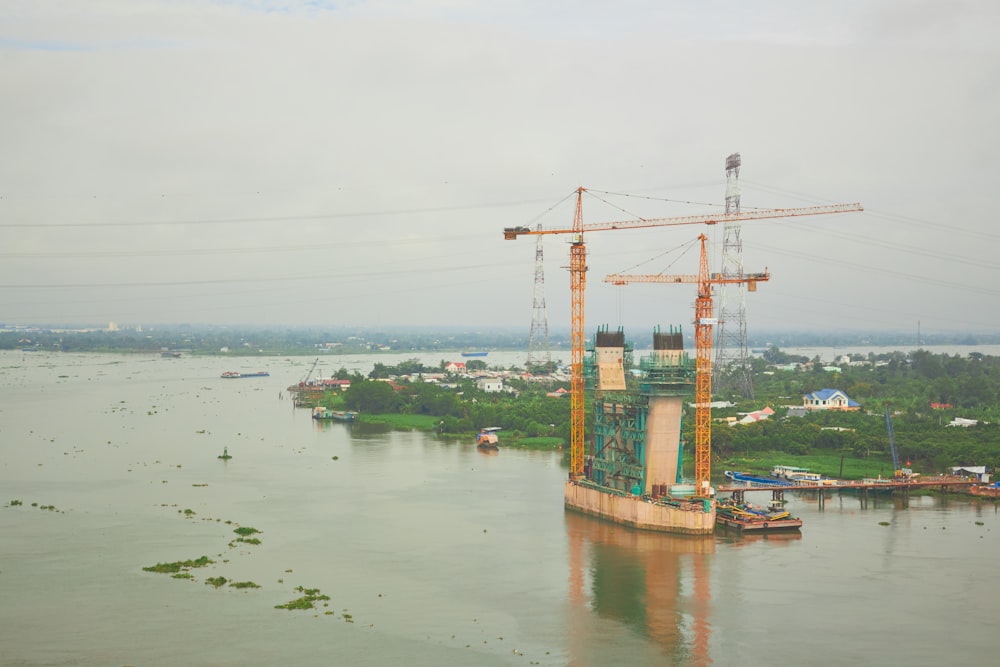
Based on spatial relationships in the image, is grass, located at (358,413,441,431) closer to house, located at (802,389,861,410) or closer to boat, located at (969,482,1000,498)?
house, located at (802,389,861,410)

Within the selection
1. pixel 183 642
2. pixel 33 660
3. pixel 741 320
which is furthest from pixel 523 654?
pixel 741 320

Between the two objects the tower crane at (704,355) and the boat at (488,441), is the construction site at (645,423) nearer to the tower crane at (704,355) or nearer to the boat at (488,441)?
the tower crane at (704,355)

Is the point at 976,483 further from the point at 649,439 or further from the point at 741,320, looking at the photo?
the point at 741,320

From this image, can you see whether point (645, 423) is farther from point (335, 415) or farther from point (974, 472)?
point (335, 415)

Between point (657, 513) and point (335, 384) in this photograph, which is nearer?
point (657, 513)

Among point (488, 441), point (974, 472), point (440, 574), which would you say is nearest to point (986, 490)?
point (974, 472)

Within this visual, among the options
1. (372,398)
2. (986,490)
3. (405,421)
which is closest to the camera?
(986,490)

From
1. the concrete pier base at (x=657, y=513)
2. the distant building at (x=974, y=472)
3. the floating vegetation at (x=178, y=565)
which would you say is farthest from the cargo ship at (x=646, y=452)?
the distant building at (x=974, y=472)
